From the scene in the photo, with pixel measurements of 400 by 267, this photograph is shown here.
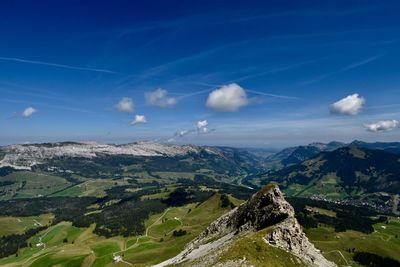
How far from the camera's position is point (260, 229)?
9688 centimetres

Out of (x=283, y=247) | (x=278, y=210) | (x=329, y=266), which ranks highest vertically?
(x=278, y=210)

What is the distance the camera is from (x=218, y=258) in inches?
3132

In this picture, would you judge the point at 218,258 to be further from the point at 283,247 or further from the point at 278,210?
the point at 278,210

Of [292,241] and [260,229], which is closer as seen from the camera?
[292,241]

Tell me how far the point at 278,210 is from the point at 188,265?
85.8 ft

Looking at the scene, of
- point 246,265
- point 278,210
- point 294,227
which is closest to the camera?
Result: point 246,265

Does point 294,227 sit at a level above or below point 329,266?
above

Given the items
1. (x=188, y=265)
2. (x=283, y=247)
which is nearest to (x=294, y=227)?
(x=283, y=247)

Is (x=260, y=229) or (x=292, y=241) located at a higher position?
(x=260, y=229)

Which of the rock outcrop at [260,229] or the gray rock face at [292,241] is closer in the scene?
the gray rock face at [292,241]

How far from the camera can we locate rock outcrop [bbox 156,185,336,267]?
8475 centimetres

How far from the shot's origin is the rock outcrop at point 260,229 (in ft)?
278

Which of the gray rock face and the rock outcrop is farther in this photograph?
the rock outcrop

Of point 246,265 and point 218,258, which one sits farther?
point 218,258
